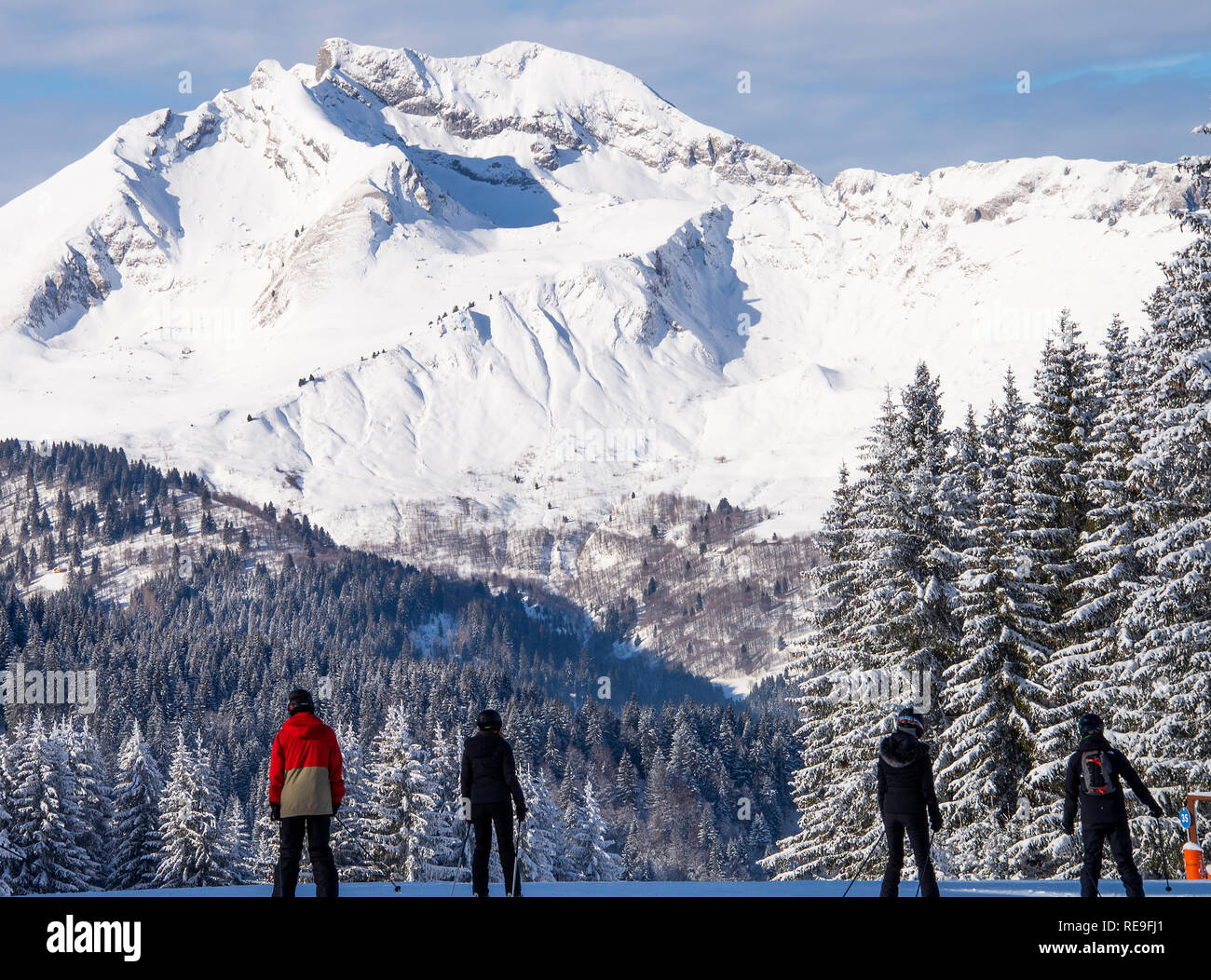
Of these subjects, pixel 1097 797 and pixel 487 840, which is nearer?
pixel 1097 797

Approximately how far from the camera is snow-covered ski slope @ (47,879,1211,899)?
773 inches

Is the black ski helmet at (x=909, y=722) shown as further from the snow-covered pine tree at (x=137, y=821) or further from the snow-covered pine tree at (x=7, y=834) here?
the snow-covered pine tree at (x=137, y=821)

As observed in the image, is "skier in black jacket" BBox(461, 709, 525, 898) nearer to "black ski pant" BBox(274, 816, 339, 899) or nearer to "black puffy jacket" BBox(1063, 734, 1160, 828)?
"black ski pant" BBox(274, 816, 339, 899)

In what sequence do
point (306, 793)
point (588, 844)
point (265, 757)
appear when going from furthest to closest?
point (265, 757)
point (588, 844)
point (306, 793)

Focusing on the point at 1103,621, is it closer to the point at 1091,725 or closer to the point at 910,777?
the point at 1091,725

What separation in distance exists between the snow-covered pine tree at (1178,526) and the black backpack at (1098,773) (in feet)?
35.6

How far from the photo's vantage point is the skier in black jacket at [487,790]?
56.6 ft

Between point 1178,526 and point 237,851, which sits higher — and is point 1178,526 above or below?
above

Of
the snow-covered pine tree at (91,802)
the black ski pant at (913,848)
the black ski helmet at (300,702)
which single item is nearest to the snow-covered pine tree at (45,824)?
the snow-covered pine tree at (91,802)

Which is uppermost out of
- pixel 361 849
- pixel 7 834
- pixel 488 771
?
pixel 488 771

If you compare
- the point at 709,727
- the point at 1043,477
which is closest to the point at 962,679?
the point at 1043,477

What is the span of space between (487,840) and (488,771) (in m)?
0.93

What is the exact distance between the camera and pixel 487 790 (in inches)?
683

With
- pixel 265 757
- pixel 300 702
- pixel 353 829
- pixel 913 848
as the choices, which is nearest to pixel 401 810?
pixel 353 829
